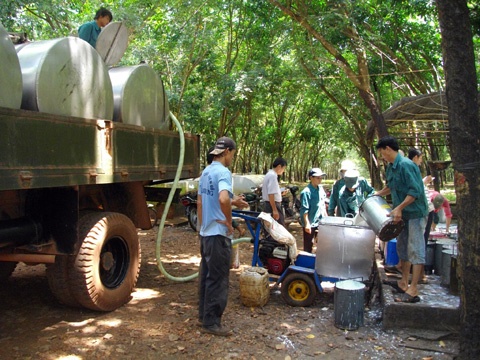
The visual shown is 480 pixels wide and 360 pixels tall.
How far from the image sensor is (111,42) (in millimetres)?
5336

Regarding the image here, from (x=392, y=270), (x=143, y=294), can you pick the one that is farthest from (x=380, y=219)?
(x=143, y=294)

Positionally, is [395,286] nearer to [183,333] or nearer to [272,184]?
[183,333]

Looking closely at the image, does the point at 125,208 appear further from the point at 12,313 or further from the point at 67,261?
the point at 12,313

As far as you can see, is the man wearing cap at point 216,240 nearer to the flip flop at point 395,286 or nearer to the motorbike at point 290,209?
the flip flop at point 395,286

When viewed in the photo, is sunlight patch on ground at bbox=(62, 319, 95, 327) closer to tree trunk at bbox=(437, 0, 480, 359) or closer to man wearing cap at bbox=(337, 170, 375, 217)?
tree trunk at bbox=(437, 0, 480, 359)

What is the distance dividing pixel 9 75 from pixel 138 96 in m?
1.96

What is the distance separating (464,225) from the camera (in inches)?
133

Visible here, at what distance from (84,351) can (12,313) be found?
1.36m

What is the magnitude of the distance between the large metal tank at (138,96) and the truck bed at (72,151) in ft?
0.88

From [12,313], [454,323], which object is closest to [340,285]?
[454,323]

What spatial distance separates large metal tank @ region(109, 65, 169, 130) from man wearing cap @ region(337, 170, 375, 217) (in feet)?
9.97

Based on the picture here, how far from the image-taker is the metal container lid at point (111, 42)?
206 inches

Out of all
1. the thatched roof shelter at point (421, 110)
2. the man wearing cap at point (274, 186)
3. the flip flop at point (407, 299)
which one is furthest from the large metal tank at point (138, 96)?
the thatched roof shelter at point (421, 110)

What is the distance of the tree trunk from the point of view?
3328 mm
